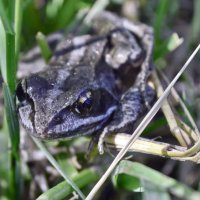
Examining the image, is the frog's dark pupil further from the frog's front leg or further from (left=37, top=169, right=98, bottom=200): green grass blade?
(left=37, top=169, right=98, bottom=200): green grass blade

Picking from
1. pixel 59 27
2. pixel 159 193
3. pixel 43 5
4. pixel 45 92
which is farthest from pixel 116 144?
pixel 43 5

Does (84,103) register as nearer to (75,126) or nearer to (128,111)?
(75,126)

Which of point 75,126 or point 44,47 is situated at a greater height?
point 44,47

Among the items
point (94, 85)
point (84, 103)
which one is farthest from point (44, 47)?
point (84, 103)

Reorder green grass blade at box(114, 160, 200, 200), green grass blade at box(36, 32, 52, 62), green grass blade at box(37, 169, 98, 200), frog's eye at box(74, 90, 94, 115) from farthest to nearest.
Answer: green grass blade at box(36, 32, 52, 62)
frog's eye at box(74, 90, 94, 115)
green grass blade at box(37, 169, 98, 200)
green grass blade at box(114, 160, 200, 200)

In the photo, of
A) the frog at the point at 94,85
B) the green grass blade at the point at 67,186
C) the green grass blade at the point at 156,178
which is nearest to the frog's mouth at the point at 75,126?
the frog at the point at 94,85

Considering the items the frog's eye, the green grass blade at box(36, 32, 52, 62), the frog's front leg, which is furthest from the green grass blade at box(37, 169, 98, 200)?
the green grass blade at box(36, 32, 52, 62)

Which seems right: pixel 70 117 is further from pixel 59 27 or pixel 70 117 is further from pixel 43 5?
pixel 43 5

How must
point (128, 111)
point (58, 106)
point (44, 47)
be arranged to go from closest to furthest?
point (58, 106) → point (128, 111) → point (44, 47)
